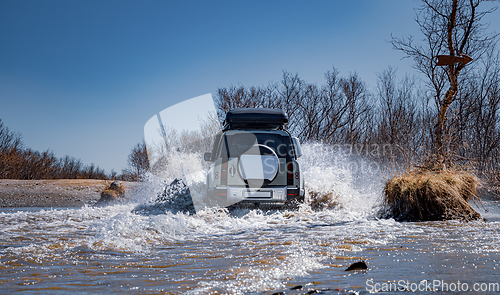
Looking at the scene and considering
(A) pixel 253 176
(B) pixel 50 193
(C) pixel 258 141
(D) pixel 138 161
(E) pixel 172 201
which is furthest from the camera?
(D) pixel 138 161

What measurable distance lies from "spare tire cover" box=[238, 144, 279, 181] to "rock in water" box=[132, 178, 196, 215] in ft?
6.31

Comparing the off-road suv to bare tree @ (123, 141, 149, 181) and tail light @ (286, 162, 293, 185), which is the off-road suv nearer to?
tail light @ (286, 162, 293, 185)

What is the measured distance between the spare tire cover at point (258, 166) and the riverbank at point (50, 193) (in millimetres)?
12537

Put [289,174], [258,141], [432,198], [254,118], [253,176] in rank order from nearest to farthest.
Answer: [432,198] < [253,176] < [289,174] < [258,141] < [254,118]

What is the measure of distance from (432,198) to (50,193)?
18.4m

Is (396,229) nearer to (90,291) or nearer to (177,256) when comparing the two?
(177,256)

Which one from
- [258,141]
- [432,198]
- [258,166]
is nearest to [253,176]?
[258,166]

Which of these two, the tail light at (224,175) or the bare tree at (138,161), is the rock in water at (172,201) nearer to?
the tail light at (224,175)

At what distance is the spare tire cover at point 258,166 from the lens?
25.8 ft

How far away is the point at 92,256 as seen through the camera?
152 inches

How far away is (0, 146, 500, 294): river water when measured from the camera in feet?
8.72

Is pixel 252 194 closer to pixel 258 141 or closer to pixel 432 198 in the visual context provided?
pixel 258 141

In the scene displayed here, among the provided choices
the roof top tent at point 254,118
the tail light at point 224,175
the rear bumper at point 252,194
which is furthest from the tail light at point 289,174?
the roof top tent at point 254,118

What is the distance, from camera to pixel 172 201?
31.0ft
